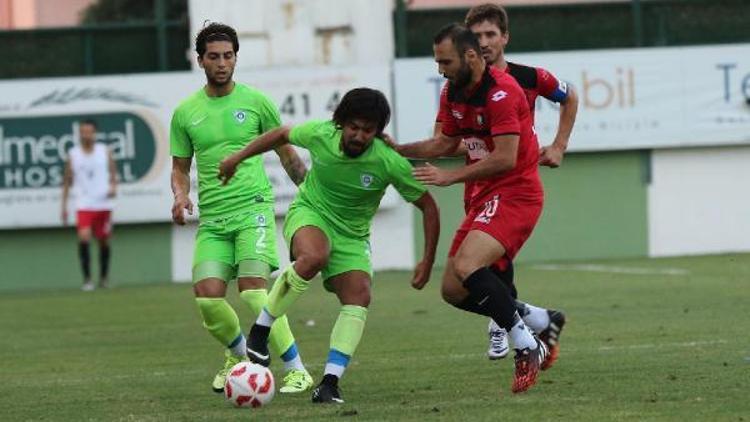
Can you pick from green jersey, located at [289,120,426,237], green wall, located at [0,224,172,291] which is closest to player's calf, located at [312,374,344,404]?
green jersey, located at [289,120,426,237]

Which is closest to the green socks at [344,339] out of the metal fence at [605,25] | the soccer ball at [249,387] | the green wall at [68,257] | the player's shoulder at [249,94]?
the soccer ball at [249,387]

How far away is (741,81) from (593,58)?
6.38ft

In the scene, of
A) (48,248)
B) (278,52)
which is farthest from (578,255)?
(48,248)

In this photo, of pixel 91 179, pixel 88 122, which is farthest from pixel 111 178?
pixel 88 122

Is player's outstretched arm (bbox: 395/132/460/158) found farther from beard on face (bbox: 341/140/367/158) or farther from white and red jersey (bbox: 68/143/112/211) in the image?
white and red jersey (bbox: 68/143/112/211)

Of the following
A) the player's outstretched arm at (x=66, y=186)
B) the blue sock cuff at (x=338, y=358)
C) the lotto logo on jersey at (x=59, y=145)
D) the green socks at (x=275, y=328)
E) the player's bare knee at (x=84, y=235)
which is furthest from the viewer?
the lotto logo on jersey at (x=59, y=145)

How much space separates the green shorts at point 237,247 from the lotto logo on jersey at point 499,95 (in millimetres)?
1627

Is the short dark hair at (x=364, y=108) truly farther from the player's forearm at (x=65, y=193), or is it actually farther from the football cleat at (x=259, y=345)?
the player's forearm at (x=65, y=193)

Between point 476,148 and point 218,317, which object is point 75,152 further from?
point 476,148

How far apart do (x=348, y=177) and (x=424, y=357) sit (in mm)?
2685

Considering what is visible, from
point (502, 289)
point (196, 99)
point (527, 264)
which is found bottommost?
point (527, 264)

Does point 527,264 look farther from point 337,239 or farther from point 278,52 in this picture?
point 337,239

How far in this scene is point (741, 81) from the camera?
2267 cm

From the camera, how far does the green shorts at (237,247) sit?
9.91 meters
